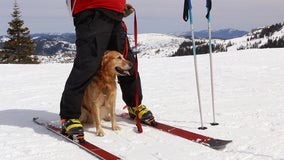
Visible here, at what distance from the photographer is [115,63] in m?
4.87

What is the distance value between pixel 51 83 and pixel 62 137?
6.40m

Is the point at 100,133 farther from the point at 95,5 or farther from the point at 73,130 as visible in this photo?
the point at 95,5

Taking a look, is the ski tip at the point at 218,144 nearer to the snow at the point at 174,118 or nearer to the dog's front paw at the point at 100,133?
the snow at the point at 174,118

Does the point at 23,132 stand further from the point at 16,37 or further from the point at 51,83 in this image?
the point at 16,37

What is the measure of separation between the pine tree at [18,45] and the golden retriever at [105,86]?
47552 millimetres

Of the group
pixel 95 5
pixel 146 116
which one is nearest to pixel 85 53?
pixel 95 5

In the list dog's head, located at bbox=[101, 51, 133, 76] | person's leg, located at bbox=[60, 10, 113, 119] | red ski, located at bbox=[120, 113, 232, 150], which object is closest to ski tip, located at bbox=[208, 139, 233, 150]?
red ski, located at bbox=[120, 113, 232, 150]

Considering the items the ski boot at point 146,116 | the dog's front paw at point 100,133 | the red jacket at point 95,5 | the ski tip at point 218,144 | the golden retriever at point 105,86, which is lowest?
the ski tip at point 218,144

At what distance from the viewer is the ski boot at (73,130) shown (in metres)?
4.48

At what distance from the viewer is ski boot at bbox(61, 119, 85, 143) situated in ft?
14.7

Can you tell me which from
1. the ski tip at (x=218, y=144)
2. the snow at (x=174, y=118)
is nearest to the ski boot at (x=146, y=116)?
the snow at (x=174, y=118)

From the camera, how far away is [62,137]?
4.73m

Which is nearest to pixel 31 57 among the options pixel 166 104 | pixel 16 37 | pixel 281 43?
pixel 16 37

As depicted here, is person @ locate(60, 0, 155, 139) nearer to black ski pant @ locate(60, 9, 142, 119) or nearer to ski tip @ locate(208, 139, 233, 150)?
black ski pant @ locate(60, 9, 142, 119)
